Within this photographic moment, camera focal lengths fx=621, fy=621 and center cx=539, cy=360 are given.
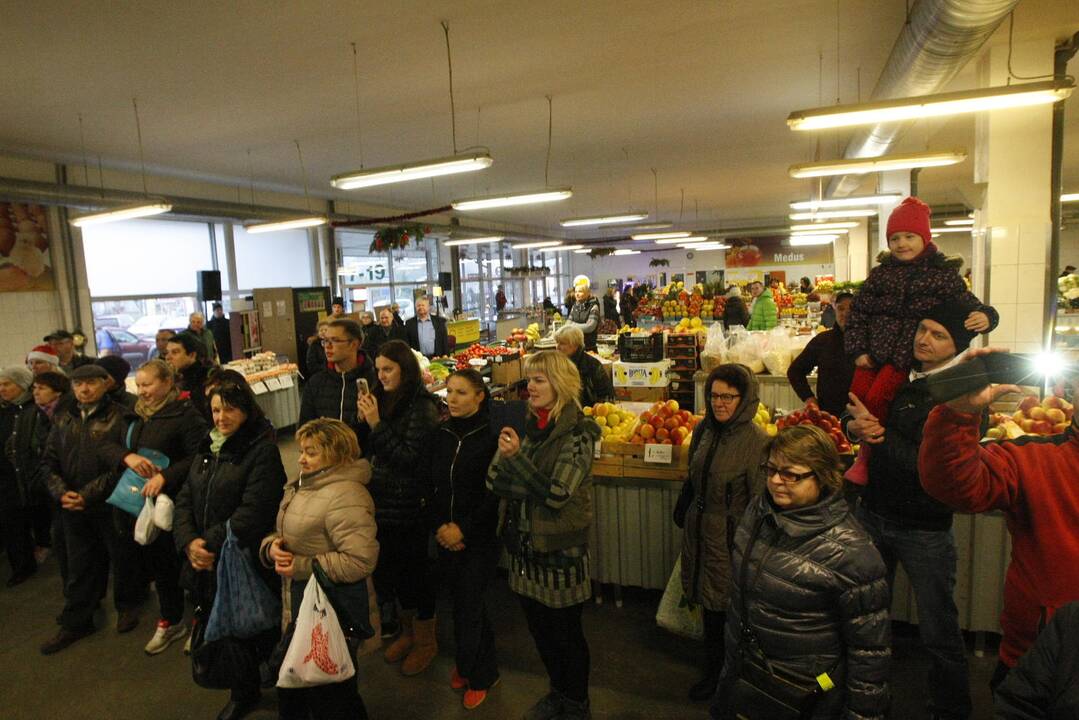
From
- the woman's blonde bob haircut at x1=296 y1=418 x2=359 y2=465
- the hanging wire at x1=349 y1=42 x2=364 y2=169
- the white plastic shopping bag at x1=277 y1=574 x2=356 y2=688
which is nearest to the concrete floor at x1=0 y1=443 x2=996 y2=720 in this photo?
the white plastic shopping bag at x1=277 y1=574 x2=356 y2=688

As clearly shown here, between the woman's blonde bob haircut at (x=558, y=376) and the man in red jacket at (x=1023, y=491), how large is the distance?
1.26 m

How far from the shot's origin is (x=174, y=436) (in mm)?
3291

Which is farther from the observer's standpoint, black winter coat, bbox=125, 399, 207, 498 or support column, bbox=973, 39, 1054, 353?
support column, bbox=973, 39, 1054, 353

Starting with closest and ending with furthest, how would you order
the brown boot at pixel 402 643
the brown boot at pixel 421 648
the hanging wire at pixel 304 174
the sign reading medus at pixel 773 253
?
1. the brown boot at pixel 421 648
2. the brown boot at pixel 402 643
3. the hanging wire at pixel 304 174
4. the sign reading medus at pixel 773 253

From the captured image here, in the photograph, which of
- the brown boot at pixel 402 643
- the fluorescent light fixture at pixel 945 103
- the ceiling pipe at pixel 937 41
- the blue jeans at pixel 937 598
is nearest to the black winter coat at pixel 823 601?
the blue jeans at pixel 937 598

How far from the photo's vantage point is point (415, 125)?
6980 mm

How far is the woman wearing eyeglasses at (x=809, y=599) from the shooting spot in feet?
5.50

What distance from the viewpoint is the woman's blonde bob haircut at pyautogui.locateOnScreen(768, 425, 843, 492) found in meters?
1.77

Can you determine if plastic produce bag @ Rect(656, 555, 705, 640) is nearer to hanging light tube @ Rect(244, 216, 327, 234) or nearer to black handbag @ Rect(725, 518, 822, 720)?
black handbag @ Rect(725, 518, 822, 720)

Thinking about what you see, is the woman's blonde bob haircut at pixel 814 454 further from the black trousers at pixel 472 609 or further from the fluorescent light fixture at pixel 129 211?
the fluorescent light fixture at pixel 129 211

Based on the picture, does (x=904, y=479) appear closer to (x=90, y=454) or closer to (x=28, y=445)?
(x=90, y=454)

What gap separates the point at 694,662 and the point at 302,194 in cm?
1169

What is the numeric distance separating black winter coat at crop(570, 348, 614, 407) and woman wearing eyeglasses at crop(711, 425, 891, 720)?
9.14ft

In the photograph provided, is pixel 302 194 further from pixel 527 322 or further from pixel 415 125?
pixel 527 322
